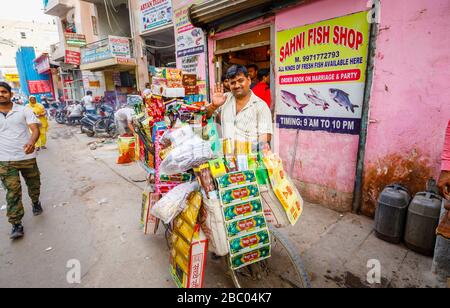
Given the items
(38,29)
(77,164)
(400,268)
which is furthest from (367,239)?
(38,29)

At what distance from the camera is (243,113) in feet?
8.01

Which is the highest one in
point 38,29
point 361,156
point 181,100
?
point 38,29

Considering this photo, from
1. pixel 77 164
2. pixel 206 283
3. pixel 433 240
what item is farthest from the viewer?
pixel 77 164

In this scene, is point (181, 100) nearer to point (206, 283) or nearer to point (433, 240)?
point (206, 283)

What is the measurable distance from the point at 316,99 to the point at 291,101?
0.43 metres

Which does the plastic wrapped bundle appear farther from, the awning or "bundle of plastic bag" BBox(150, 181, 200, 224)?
the awning

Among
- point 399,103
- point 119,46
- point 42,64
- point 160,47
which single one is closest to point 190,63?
point 399,103

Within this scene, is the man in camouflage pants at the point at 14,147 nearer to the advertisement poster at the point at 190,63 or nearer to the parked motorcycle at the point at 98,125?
the advertisement poster at the point at 190,63

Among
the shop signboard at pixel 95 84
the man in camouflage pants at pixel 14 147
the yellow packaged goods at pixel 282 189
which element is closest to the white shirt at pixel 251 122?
the yellow packaged goods at pixel 282 189

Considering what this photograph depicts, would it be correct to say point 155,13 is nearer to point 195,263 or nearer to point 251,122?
point 251,122

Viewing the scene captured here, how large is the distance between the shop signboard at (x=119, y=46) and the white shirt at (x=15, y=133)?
8.55m

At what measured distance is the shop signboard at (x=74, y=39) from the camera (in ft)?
43.4
